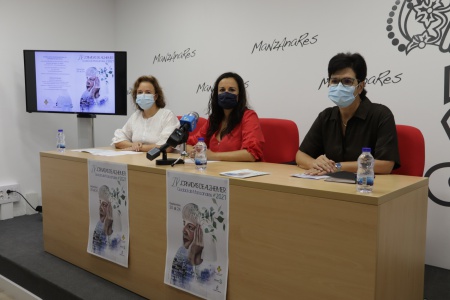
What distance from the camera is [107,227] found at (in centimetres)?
235

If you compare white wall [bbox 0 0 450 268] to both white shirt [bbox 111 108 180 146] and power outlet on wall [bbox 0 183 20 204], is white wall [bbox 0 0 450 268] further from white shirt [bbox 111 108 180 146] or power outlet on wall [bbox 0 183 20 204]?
white shirt [bbox 111 108 180 146]

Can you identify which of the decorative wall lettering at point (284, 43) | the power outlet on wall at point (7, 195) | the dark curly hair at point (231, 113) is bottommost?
the power outlet on wall at point (7, 195)

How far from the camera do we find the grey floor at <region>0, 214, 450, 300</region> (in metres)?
2.25

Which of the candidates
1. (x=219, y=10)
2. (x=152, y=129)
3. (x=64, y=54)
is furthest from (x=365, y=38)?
(x=64, y=54)

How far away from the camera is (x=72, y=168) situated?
257 cm

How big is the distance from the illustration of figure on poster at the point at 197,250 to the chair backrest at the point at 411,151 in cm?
100

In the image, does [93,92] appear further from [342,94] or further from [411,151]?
[411,151]

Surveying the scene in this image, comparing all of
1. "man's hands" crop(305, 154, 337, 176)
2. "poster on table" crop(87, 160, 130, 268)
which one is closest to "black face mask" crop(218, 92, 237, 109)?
"poster on table" crop(87, 160, 130, 268)

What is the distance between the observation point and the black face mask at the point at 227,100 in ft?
8.43

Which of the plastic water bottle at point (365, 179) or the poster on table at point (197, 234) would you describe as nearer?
the plastic water bottle at point (365, 179)

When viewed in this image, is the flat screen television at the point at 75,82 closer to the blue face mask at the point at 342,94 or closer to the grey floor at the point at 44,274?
the grey floor at the point at 44,274

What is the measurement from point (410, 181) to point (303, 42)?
66.7 inches

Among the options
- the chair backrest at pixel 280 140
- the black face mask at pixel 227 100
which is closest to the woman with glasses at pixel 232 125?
the black face mask at pixel 227 100

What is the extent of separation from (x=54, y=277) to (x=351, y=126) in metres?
1.86
